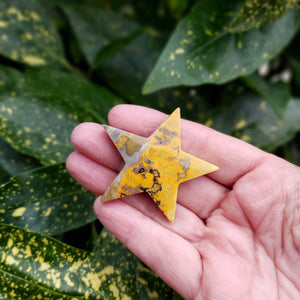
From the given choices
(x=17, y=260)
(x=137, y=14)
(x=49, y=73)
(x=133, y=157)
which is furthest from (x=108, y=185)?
(x=137, y=14)

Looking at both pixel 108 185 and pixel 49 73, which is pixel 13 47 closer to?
pixel 49 73

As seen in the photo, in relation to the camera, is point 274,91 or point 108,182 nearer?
point 108,182

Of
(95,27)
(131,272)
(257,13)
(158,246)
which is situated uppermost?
(257,13)

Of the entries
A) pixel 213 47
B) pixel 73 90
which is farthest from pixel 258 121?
pixel 73 90

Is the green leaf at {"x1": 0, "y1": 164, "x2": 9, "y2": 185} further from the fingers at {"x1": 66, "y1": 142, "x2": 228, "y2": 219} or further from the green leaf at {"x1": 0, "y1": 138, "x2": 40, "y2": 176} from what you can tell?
the fingers at {"x1": 66, "y1": 142, "x2": 228, "y2": 219}

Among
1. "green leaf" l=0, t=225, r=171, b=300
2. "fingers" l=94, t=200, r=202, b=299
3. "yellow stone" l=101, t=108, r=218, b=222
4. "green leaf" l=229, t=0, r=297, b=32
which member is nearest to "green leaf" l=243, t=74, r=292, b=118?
"green leaf" l=229, t=0, r=297, b=32

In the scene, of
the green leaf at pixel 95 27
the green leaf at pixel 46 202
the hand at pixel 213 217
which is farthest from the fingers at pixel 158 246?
the green leaf at pixel 95 27

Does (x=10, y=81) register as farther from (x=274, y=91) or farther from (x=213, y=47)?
(x=274, y=91)
